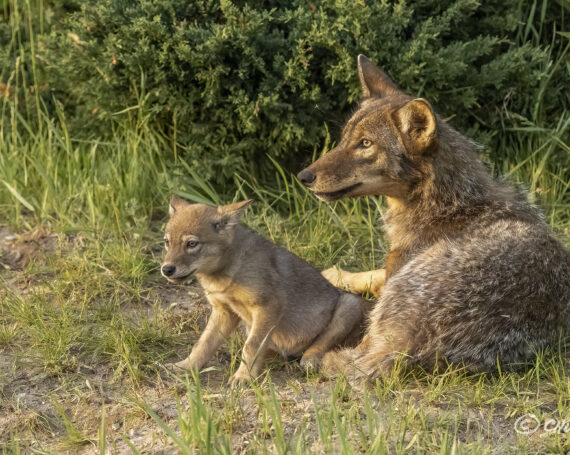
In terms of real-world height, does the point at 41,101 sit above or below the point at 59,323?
above

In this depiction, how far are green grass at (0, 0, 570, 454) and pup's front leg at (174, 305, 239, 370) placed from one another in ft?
0.40

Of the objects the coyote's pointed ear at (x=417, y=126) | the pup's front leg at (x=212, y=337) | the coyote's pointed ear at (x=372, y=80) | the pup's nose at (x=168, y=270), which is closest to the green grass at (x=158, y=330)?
the pup's front leg at (x=212, y=337)

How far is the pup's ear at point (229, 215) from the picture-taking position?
4762 mm

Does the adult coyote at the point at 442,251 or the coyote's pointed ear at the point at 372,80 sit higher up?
the coyote's pointed ear at the point at 372,80

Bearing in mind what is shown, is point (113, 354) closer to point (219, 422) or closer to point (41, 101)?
point (219, 422)

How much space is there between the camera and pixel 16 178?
7.00 m

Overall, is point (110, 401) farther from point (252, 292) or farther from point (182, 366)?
point (252, 292)

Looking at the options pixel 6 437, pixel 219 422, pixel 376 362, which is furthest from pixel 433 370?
pixel 6 437

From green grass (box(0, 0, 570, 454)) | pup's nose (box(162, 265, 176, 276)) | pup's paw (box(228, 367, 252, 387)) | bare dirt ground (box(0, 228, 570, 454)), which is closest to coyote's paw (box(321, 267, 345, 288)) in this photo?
green grass (box(0, 0, 570, 454))

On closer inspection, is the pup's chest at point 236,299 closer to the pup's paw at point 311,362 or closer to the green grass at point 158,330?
the green grass at point 158,330

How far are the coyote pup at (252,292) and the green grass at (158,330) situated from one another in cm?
19

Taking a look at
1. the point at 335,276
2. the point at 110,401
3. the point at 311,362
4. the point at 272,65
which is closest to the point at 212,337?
the point at 311,362

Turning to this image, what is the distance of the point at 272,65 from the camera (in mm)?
6590

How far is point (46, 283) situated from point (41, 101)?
99.3 inches
